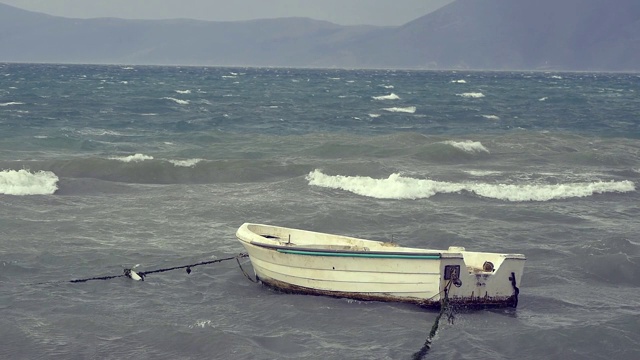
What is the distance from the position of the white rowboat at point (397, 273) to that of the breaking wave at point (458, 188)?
11.9m

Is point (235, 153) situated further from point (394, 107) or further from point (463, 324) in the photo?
point (394, 107)

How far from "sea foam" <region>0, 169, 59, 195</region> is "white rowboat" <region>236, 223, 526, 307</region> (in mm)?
13824

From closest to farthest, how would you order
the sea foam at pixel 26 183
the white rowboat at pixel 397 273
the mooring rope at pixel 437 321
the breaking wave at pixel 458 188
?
1. the mooring rope at pixel 437 321
2. the white rowboat at pixel 397 273
3. the sea foam at pixel 26 183
4. the breaking wave at pixel 458 188

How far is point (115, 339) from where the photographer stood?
15.8 metres

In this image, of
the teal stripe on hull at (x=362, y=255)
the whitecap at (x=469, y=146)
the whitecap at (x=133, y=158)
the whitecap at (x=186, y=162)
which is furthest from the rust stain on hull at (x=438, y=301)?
the whitecap at (x=469, y=146)

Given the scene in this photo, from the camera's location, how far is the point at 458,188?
31094 millimetres

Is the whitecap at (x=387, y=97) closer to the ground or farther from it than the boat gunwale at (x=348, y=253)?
farther from it

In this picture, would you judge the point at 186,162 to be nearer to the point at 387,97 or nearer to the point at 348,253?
the point at 348,253

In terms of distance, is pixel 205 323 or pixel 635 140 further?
pixel 635 140

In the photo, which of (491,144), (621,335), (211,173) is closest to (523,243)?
(621,335)

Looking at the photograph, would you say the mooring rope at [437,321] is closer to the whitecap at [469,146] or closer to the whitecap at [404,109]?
the whitecap at [469,146]

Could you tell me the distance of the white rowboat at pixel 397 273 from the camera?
16.9m

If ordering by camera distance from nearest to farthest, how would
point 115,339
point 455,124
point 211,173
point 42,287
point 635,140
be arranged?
point 115,339 < point 42,287 < point 211,173 < point 635,140 < point 455,124

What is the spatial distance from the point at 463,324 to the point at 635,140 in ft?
120
